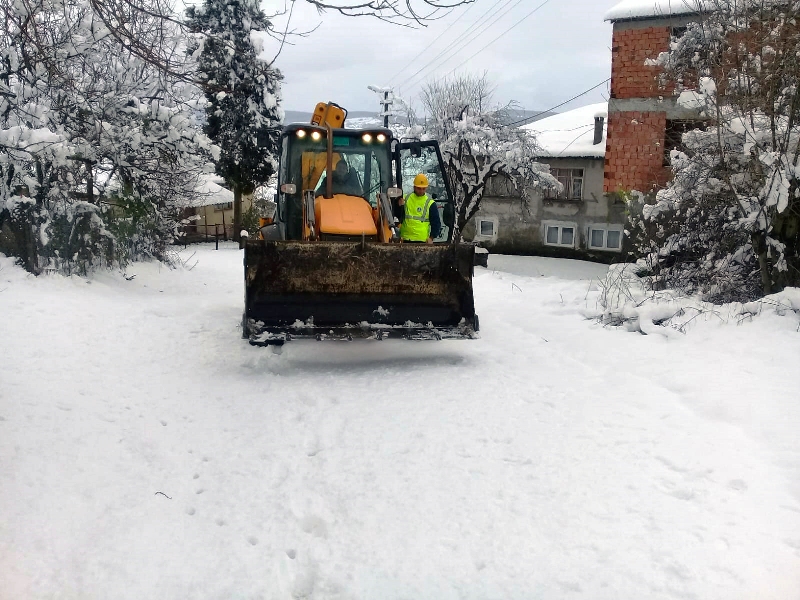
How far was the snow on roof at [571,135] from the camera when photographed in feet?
100

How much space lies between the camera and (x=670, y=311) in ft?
24.1

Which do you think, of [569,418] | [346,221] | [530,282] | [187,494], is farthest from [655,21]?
[187,494]

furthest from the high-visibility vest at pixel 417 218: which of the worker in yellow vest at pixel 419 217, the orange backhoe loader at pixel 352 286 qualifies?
the orange backhoe loader at pixel 352 286

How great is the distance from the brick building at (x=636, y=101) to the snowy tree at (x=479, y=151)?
608 centimetres

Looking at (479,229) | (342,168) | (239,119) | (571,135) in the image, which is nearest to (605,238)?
(571,135)

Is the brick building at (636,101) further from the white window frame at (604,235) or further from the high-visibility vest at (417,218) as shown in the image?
the high-visibility vest at (417,218)

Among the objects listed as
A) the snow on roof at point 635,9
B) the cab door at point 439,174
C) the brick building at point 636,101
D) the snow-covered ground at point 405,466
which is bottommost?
the snow-covered ground at point 405,466

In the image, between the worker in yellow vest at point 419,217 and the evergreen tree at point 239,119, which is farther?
the evergreen tree at point 239,119

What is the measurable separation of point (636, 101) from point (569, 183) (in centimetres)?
1237

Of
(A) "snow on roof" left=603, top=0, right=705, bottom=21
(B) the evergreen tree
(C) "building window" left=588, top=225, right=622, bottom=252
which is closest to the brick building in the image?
(A) "snow on roof" left=603, top=0, right=705, bottom=21

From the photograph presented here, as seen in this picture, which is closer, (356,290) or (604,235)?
(356,290)

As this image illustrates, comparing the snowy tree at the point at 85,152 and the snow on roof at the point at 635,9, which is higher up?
the snow on roof at the point at 635,9

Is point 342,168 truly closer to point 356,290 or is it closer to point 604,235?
point 356,290

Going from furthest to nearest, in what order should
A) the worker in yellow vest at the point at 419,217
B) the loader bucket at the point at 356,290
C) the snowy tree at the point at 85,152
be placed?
the snowy tree at the point at 85,152 < the worker in yellow vest at the point at 419,217 < the loader bucket at the point at 356,290
